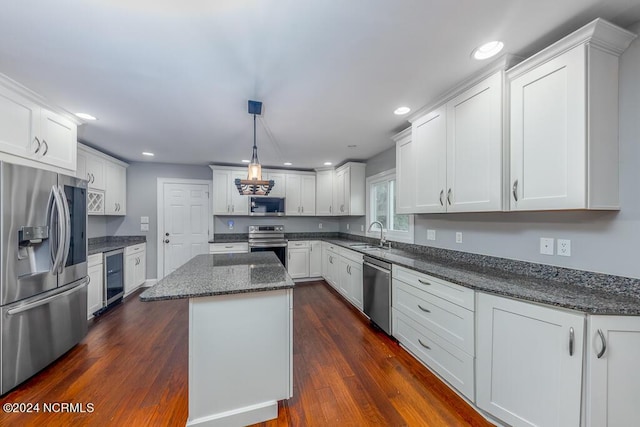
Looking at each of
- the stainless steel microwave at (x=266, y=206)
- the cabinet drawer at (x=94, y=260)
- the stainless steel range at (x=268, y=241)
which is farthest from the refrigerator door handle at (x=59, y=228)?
the stainless steel microwave at (x=266, y=206)

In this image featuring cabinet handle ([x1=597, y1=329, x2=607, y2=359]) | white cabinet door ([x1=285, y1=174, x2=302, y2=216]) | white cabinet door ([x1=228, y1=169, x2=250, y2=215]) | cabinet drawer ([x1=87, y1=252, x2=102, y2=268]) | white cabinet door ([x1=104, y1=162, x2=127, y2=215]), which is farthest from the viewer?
white cabinet door ([x1=285, y1=174, x2=302, y2=216])

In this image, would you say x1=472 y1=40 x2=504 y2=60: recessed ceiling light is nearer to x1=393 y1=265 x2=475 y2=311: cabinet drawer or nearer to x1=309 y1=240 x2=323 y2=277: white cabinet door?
x1=393 y1=265 x2=475 y2=311: cabinet drawer

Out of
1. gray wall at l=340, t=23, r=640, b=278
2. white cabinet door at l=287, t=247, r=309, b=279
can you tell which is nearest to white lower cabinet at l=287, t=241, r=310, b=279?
white cabinet door at l=287, t=247, r=309, b=279

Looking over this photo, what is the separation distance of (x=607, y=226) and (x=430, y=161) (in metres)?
1.28

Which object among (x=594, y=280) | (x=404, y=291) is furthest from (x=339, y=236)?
(x=594, y=280)

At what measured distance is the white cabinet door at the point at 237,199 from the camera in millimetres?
4719

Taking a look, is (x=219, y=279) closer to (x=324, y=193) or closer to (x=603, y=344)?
(x=603, y=344)

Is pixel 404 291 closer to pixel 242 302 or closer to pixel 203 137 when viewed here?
pixel 242 302

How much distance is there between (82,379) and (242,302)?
5.62 feet

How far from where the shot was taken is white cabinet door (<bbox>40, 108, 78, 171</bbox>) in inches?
90.4

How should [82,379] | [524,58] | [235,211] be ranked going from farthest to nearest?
[235,211] → [82,379] → [524,58]

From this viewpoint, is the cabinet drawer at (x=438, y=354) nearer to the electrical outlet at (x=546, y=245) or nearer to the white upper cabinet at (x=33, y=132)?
the electrical outlet at (x=546, y=245)

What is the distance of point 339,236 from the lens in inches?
215

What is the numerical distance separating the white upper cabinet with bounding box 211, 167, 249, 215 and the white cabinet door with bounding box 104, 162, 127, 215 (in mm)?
1527
